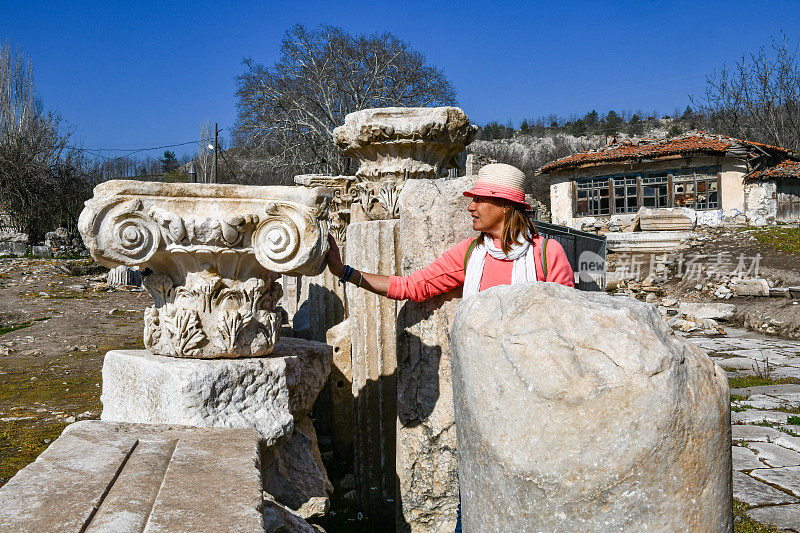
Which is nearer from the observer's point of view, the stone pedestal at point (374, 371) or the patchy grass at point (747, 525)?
the patchy grass at point (747, 525)

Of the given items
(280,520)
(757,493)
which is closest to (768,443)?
(757,493)

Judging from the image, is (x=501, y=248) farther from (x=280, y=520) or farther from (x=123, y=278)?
(x=123, y=278)

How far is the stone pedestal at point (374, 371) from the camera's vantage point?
3174 millimetres

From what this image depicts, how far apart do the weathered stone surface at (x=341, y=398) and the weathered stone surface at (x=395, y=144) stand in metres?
0.93

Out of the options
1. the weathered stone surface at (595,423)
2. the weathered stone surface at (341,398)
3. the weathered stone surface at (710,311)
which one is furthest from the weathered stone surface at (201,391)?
the weathered stone surface at (710,311)

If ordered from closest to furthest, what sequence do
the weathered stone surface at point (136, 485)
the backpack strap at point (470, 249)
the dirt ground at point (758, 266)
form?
the weathered stone surface at point (136, 485) < the backpack strap at point (470, 249) < the dirt ground at point (758, 266)

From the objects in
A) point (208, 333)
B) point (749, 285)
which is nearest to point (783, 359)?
point (749, 285)

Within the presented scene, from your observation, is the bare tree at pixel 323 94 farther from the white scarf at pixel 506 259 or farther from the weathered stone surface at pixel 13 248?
the white scarf at pixel 506 259

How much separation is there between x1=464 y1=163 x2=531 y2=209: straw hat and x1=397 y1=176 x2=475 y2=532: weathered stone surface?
28cm

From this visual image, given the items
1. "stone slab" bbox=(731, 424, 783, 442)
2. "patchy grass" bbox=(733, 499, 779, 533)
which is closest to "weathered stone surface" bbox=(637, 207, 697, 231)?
"stone slab" bbox=(731, 424, 783, 442)

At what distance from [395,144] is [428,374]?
90.8 inches

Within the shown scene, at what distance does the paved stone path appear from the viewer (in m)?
3.37

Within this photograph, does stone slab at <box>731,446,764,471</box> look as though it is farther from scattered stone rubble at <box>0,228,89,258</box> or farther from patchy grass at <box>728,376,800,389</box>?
scattered stone rubble at <box>0,228,89,258</box>

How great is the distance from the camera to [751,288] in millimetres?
13117
